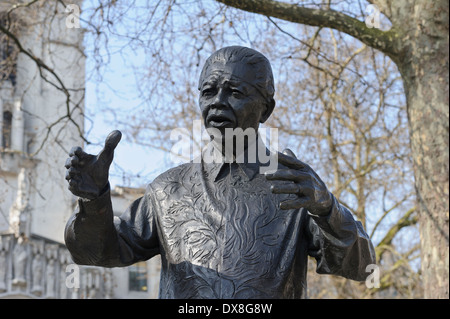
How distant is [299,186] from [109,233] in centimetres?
93

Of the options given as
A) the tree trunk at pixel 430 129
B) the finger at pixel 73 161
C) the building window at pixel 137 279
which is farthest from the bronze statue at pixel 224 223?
the building window at pixel 137 279

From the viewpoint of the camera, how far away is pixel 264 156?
14.5 ft

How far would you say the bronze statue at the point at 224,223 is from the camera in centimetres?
401

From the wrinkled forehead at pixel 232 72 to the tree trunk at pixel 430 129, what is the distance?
6.64 meters

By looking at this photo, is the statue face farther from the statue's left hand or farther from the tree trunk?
the tree trunk

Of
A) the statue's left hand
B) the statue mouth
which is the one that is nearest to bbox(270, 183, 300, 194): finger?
the statue's left hand

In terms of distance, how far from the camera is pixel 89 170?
3877 mm

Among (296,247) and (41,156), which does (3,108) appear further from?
(296,247)

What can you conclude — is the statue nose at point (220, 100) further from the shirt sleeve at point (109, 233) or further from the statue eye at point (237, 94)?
the shirt sleeve at point (109, 233)

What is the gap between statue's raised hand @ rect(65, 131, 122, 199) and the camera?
3818 mm

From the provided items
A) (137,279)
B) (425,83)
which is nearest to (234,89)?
(425,83)

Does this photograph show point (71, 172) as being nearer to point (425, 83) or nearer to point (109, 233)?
point (109, 233)

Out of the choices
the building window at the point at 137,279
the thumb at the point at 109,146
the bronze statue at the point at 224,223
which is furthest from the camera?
the building window at the point at 137,279

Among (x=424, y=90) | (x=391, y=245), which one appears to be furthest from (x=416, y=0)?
(x=391, y=245)
